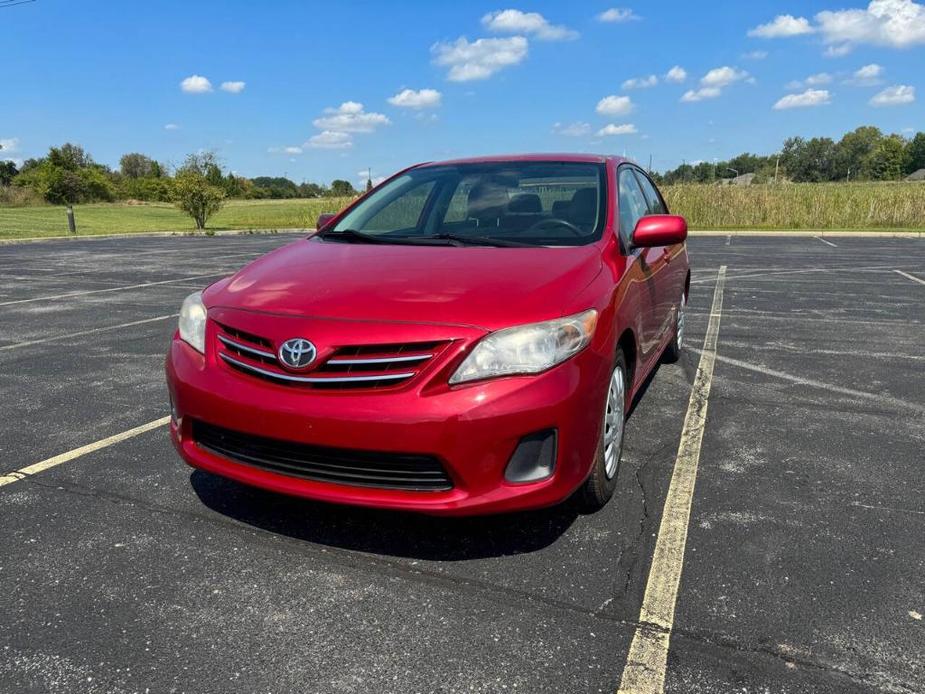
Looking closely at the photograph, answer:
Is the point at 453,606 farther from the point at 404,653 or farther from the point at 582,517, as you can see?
the point at 582,517

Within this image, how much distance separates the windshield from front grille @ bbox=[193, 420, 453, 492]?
1398 mm

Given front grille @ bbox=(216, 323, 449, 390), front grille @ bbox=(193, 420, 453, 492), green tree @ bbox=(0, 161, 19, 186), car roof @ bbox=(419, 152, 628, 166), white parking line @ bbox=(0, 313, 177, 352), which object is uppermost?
green tree @ bbox=(0, 161, 19, 186)

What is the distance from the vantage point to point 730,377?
5371mm

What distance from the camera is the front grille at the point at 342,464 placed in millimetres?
2461

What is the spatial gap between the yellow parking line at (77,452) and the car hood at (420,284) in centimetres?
140

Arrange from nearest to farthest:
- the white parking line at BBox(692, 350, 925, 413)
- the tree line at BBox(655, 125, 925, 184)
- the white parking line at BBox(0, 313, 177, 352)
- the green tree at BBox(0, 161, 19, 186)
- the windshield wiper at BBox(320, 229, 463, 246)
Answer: the windshield wiper at BBox(320, 229, 463, 246) < the white parking line at BBox(692, 350, 925, 413) < the white parking line at BBox(0, 313, 177, 352) < the green tree at BBox(0, 161, 19, 186) < the tree line at BBox(655, 125, 925, 184)

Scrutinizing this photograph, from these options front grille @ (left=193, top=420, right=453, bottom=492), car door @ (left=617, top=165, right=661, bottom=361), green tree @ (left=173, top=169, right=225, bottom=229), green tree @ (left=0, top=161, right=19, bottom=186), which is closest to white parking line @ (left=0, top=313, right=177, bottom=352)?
front grille @ (left=193, top=420, right=453, bottom=492)

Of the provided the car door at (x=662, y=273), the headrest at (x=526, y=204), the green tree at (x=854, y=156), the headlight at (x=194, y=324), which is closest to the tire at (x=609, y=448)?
the headrest at (x=526, y=204)

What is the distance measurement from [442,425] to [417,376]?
0.65 ft

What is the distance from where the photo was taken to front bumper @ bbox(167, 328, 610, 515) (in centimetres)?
239

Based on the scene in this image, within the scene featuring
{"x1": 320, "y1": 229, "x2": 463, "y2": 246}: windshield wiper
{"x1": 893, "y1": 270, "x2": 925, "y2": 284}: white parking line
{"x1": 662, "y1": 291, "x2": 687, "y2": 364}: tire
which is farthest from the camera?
{"x1": 893, "y1": 270, "x2": 925, "y2": 284}: white parking line

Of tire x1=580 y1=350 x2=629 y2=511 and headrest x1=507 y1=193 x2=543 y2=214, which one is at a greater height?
headrest x1=507 y1=193 x2=543 y2=214

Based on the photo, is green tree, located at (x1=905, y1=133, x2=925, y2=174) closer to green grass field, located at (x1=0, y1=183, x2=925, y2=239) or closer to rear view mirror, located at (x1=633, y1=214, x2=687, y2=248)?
green grass field, located at (x1=0, y1=183, x2=925, y2=239)

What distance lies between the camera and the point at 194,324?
2959mm
